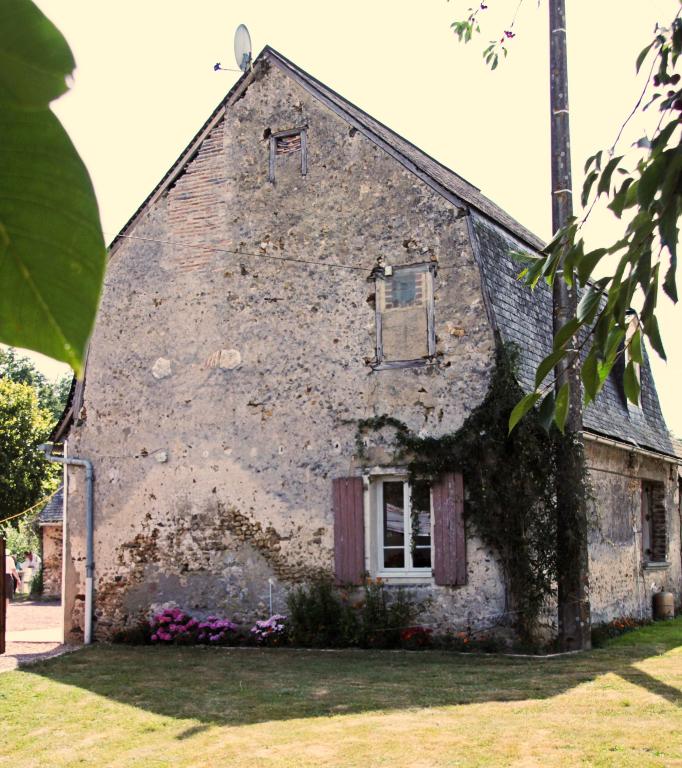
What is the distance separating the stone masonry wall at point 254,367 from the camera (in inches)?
479

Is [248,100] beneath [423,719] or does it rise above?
above

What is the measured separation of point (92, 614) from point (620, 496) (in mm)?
7472

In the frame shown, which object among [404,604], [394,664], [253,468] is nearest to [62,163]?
[394,664]

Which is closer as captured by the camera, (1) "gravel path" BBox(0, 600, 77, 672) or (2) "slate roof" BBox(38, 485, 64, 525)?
(1) "gravel path" BBox(0, 600, 77, 672)

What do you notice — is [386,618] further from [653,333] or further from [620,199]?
[653,333]

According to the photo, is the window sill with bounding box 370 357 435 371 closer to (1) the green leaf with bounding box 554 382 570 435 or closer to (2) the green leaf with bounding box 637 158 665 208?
(1) the green leaf with bounding box 554 382 570 435

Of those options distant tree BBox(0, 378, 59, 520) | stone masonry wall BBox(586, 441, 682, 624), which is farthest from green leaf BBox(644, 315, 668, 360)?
distant tree BBox(0, 378, 59, 520)

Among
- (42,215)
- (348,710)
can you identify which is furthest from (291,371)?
(42,215)

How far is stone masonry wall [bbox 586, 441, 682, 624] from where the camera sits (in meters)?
13.5

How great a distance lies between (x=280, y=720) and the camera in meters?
7.78

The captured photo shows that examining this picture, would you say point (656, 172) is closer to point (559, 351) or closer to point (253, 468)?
point (559, 351)

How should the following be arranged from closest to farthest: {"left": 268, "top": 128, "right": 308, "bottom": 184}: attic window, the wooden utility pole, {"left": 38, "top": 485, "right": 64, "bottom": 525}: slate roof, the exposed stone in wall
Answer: the wooden utility pole → {"left": 268, "top": 128, "right": 308, "bottom": 184}: attic window → {"left": 38, "top": 485, "right": 64, "bottom": 525}: slate roof → the exposed stone in wall

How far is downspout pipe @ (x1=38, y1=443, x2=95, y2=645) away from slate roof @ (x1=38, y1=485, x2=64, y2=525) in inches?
422

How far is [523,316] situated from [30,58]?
12.5 metres
